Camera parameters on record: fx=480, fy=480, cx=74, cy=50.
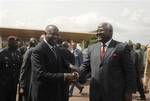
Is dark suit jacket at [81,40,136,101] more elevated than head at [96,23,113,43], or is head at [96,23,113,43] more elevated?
head at [96,23,113,43]

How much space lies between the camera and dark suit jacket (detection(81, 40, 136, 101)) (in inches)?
300

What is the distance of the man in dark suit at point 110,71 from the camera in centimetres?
763

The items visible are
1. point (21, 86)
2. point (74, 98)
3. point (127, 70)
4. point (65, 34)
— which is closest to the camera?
point (127, 70)

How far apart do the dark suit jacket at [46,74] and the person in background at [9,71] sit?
229 centimetres

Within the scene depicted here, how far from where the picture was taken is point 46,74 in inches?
299

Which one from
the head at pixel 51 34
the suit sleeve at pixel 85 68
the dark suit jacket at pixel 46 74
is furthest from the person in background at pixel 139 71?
the head at pixel 51 34

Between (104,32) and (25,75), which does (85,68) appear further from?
(25,75)

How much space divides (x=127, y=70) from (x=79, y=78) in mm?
825

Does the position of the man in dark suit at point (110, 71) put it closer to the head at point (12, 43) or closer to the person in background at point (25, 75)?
the person in background at point (25, 75)

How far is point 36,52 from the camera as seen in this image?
774 centimetres

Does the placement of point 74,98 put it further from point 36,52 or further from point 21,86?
point 36,52

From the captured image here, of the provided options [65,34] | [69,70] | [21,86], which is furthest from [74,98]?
[65,34]

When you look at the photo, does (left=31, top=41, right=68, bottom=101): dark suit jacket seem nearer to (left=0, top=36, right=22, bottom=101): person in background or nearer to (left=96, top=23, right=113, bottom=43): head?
(left=96, top=23, right=113, bottom=43): head

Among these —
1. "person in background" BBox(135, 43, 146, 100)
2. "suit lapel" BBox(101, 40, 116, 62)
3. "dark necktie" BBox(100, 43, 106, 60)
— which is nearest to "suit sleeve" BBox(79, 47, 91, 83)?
"dark necktie" BBox(100, 43, 106, 60)
